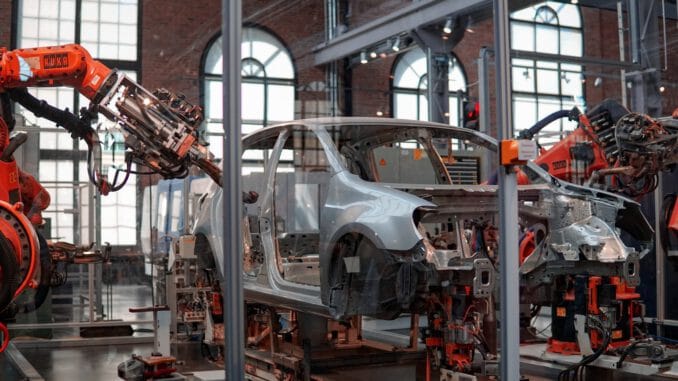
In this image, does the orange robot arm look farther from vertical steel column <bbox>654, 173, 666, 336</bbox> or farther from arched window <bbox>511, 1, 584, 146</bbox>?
A: vertical steel column <bbox>654, 173, 666, 336</bbox>

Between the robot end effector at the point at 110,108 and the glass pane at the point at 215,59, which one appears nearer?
the glass pane at the point at 215,59

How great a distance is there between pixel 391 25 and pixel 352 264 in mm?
1425

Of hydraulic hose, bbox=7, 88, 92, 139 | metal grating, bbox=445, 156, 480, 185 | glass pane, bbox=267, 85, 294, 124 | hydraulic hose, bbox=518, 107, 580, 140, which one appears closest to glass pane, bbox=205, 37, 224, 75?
glass pane, bbox=267, 85, 294, 124

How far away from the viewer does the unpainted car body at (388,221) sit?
4930 mm

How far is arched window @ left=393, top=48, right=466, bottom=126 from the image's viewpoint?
500 cm

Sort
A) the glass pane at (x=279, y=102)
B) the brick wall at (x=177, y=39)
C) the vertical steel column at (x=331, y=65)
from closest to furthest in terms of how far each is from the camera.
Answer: the brick wall at (x=177, y=39), the glass pane at (x=279, y=102), the vertical steel column at (x=331, y=65)

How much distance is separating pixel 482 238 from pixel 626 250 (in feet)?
4.89

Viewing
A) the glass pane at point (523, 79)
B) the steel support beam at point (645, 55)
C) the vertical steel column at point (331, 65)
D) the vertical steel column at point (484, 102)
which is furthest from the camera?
the steel support beam at point (645, 55)

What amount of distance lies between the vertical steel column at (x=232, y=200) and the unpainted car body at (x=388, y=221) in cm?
37

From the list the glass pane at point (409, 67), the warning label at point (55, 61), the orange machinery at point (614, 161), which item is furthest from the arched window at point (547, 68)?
the warning label at point (55, 61)

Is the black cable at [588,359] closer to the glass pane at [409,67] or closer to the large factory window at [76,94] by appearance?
the glass pane at [409,67]

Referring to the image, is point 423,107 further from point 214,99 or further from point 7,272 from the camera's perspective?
point 7,272

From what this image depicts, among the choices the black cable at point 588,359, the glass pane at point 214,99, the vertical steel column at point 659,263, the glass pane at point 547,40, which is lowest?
the black cable at point 588,359

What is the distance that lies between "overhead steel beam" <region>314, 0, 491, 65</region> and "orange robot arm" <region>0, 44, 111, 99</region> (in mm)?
1252
